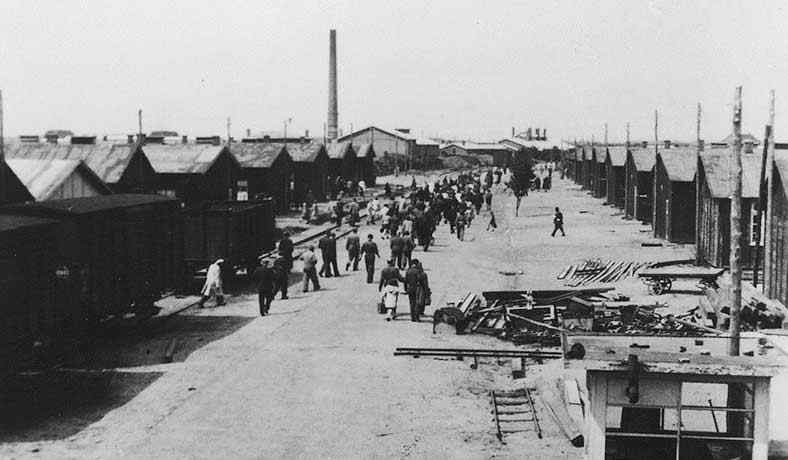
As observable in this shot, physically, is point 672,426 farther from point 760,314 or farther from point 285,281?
point 285,281

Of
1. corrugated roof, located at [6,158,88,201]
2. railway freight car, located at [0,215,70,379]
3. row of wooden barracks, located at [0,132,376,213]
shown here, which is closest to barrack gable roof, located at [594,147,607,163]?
row of wooden barracks, located at [0,132,376,213]

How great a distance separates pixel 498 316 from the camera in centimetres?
2028

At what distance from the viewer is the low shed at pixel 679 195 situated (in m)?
35.8

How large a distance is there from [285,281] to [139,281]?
5.37m

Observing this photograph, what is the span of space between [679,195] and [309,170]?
27380 millimetres

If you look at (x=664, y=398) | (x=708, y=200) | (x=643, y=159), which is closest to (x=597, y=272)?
(x=708, y=200)

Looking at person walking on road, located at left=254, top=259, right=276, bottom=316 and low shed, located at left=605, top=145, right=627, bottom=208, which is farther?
low shed, located at left=605, top=145, right=627, bottom=208

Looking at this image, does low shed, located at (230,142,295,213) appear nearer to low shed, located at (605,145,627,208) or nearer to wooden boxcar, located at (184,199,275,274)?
low shed, located at (605,145,627,208)

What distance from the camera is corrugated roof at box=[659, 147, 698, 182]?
35.7 m

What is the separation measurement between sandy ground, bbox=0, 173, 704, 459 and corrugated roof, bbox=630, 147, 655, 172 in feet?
77.5

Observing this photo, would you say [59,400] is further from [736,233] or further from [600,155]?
[600,155]

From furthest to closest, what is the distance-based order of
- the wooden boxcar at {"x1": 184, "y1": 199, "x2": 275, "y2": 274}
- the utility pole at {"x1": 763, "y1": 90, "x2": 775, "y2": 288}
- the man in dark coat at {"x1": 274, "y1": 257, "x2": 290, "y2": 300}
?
the wooden boxcar at {"x1": 184, "y1": 199, "x2": 275, "y2": 274}, the man in dark coat at {"x1": 274, "y1": 257, "x2": 290, "y2": 300}, the utility pole at {"x1": 763, "y1": 90, "x2": 775, "y2": 288}

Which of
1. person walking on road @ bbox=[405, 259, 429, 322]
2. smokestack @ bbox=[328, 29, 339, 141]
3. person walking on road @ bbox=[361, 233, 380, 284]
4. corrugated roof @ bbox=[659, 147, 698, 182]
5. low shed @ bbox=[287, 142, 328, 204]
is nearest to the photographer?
person walking on road @ bbox=[405, 259, 429, 322]

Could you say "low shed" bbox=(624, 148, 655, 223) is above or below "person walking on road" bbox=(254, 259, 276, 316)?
above
